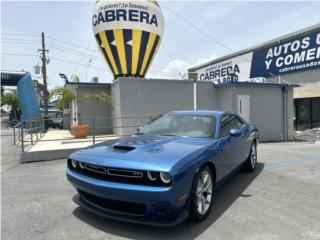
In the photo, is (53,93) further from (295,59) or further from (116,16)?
(295,59)

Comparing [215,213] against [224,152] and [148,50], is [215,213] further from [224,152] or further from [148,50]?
[148,50]

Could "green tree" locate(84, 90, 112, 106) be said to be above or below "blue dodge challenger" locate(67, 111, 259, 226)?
above

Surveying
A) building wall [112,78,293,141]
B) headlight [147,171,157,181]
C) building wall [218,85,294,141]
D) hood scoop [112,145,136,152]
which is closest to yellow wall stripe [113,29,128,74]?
building wall [112,78,293,141]

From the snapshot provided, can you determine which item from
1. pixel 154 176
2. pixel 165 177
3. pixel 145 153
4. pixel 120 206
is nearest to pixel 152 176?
pixel 154 176

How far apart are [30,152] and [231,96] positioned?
922 centimetres

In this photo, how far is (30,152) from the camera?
8117 millimetres

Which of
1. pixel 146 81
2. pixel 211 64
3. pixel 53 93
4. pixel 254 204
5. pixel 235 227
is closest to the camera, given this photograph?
pixel 235 227

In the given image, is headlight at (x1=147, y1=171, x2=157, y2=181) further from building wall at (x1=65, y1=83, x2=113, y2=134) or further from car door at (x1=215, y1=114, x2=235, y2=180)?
building wall at (x1=65, y1=83, x2=113, y2=134)

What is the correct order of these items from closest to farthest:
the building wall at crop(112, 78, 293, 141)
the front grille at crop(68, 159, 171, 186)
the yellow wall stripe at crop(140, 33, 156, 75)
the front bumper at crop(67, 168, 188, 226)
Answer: the front bumper at crop(67, 168, 188, 226)
the front grille at crop(68, 159, 171, 186)
the building wall at crop(112, 78, 293, 141)
the yellow wall stripe at crop(140, 33, 156, 75)

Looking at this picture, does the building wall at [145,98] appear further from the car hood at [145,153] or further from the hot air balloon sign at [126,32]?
the car hood at [145,153]

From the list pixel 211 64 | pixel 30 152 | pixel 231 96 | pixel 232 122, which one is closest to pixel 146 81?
pixel 231 96

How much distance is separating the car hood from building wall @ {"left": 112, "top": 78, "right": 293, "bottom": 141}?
8.52m

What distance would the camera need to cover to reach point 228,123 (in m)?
5.13

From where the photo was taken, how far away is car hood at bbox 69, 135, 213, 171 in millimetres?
3100
